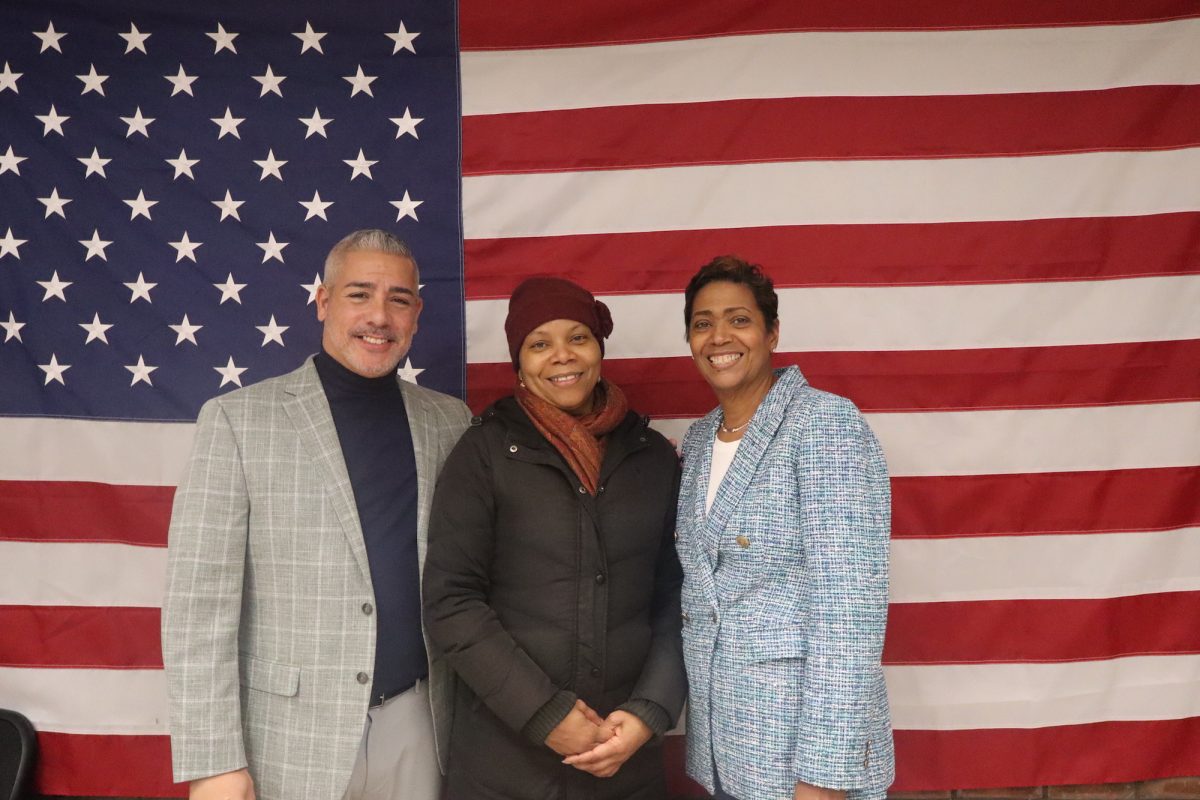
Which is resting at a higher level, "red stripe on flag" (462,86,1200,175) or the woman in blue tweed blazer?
"red stripe on flag" (462,86,1200,175)

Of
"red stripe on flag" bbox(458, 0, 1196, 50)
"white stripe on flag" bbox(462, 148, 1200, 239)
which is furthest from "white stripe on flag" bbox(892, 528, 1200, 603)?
"red stripe on flag" bbox(458, 0, 1196, 50)

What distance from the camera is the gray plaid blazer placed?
1737mm

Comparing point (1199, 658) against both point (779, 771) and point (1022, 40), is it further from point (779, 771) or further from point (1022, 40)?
point (1022, 40)

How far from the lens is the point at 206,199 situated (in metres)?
2.63

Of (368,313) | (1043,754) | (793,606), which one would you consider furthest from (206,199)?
(1043,754)

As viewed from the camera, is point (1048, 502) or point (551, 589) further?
point (1048, 502)

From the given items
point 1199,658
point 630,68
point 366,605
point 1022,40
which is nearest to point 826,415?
point 366,605

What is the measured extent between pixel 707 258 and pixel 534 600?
133 cm

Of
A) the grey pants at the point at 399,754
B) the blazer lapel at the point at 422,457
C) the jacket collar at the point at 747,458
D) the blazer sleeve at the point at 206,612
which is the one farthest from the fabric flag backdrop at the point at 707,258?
the grey pants at the point at 399,754

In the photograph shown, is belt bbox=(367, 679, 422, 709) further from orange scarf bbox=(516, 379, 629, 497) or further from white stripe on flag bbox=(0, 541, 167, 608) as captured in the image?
white stripe on flag bbox=(0, 541, 167, 608)

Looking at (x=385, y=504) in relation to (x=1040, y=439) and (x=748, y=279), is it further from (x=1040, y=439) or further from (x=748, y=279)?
(x=1040, y=439)

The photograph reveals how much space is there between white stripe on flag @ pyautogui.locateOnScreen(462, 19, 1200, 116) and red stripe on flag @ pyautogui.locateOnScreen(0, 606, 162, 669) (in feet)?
6.99

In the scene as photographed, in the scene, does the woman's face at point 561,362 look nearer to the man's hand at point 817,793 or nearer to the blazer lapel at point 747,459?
the blazer lapel at point 747,459

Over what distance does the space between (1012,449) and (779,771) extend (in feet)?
4.85
